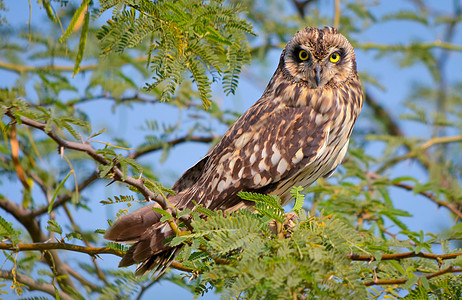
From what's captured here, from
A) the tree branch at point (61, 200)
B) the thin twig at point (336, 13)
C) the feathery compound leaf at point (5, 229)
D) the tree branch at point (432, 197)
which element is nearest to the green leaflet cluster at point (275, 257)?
the feathery compound leaf at point (5, 229)

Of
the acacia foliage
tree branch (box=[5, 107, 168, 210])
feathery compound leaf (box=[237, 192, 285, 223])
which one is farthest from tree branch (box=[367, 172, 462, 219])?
tree branch (box=[5, 107, 168, 210])

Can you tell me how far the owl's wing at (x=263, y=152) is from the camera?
2941mm

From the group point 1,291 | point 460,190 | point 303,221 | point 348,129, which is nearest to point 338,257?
point 303,221

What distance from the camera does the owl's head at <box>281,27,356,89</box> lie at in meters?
3.22

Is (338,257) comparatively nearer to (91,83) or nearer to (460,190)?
(460,190)

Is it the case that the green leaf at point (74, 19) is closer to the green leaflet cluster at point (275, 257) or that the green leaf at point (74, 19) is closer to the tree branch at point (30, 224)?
the green leaflet cluster at point (275, 257)

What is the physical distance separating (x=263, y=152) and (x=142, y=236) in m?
0.98

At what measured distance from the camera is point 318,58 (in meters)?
3.23

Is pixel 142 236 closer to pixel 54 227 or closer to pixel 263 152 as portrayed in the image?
pixel 54 227

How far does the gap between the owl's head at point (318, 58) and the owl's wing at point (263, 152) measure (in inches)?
9.5

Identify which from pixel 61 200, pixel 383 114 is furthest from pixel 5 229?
pixel 383 114

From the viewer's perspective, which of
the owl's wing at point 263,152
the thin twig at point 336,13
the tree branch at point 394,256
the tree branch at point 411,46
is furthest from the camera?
the tree branch at point 411,46

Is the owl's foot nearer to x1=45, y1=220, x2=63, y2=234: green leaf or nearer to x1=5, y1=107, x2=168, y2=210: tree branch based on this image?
x1=5, y1=107, x2=168, y2=210: tree branch

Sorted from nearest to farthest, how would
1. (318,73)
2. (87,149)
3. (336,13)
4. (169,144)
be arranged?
(87,149), (318,73), (169,144), (336,13)
